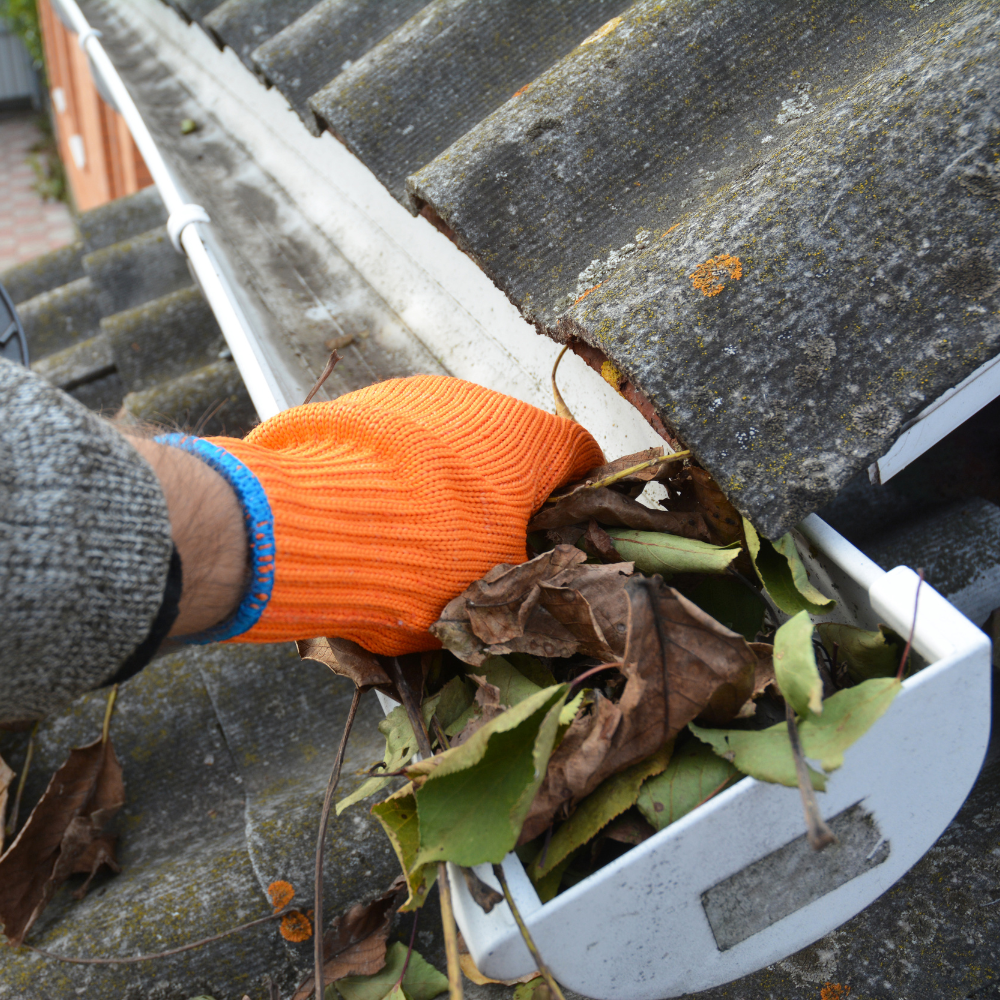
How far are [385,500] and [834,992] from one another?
0.69 metres

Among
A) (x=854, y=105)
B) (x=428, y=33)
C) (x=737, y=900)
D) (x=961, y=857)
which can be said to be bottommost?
(x=961, y=857)

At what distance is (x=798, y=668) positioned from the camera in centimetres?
62

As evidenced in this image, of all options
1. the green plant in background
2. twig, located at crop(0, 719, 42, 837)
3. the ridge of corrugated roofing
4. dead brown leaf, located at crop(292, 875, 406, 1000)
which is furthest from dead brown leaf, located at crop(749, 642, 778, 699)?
the green plant in background

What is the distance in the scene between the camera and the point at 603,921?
591mm

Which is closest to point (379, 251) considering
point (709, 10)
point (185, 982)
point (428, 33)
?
point (428, 33)

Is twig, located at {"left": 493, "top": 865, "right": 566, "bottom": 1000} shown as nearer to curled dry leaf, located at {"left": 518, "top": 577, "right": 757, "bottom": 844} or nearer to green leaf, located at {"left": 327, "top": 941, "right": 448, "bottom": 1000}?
curled dry leaf, located at {"left": 518, "top": 577, "right": 757, "bottom": 844}

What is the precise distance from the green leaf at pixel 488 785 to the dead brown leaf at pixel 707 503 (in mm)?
281

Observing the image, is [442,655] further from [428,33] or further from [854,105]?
[428,33]

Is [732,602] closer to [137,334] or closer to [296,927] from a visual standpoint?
[296,927]

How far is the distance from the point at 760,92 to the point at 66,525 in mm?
1003

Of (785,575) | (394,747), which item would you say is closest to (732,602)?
(785,575)

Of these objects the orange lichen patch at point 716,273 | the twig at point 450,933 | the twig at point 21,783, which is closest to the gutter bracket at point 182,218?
the twig at point 21,783

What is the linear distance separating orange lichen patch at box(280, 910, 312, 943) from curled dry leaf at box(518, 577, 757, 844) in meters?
0.52

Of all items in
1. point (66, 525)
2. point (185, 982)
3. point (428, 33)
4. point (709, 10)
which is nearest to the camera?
point (66, 525)
